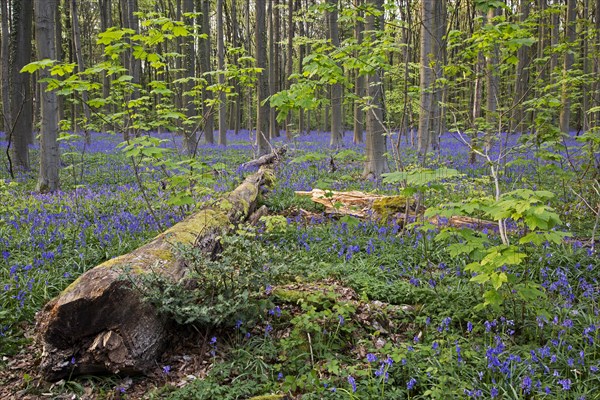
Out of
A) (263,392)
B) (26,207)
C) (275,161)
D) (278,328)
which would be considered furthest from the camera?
(275,161)

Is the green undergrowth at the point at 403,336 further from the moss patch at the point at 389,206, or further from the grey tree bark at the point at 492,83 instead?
the grey tree bark at the point at 492,83

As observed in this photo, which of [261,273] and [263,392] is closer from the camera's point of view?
[263,392]

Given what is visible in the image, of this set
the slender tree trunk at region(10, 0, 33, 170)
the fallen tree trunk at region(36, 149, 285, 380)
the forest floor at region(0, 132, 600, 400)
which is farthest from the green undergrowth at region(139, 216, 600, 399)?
the slender tree trunk at region(10, 0, 33, 170)

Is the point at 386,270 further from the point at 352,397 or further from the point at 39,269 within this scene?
the point at 39,269

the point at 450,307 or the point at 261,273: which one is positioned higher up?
the point at 261,273

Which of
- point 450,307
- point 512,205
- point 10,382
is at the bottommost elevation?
point 10,382

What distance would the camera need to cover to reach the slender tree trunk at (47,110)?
8031mm

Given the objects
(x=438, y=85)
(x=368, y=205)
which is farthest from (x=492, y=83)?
(x=368, y=205)

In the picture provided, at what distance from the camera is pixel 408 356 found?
10.4ft

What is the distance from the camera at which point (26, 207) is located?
718 centimetres

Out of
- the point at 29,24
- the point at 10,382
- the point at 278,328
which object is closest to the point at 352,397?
the point at 278,328

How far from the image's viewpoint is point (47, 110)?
330 inches

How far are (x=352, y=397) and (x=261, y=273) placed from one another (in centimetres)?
140

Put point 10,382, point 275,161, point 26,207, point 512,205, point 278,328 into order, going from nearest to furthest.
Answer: point 512,205
point 10,382
point 278,328
point 26,207
point 275,161
